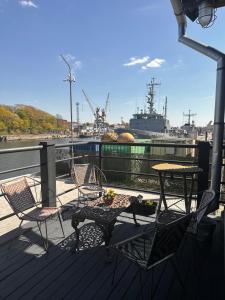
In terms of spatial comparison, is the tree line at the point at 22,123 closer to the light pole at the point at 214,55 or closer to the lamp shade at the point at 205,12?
the light pole at the point at 214,55

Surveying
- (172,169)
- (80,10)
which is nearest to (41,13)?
(80,10)

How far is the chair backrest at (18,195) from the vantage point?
247 centimetres

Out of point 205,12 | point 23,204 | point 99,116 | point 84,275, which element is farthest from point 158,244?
point 99,116

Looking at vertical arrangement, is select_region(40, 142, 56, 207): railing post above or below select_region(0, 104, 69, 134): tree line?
below

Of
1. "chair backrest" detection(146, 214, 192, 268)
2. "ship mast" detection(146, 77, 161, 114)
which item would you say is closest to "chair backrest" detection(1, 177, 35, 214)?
"chair backrest" detection(146, 214, 192, 268)

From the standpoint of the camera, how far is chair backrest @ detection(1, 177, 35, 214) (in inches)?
97.2

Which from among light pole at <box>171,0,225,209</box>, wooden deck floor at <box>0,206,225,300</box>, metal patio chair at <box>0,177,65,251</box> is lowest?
wooden deck floor at <box>0,206,225,300</box>

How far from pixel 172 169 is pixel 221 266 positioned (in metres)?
1.15

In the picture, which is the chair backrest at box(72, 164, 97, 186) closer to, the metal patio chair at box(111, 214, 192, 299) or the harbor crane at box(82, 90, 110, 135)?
the metal patio chair at box(111, 214, 192, 299)

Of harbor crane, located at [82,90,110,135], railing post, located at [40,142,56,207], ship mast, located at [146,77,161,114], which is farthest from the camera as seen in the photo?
ship mast, located at [146,77,161,114]

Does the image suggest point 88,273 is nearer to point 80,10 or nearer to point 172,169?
point 172,169

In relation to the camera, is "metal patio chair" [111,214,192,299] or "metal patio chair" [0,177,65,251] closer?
"metal patio chair" [111,214,192,299]

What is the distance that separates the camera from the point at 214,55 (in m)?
3.01

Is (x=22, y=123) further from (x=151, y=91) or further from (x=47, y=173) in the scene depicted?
(x=47, y=173)
